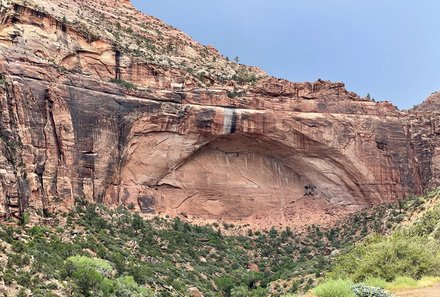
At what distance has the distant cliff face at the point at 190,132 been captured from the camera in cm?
4650

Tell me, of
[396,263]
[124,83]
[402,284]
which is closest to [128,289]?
[396,263]

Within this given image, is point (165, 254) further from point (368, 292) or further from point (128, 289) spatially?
point (368, 292)

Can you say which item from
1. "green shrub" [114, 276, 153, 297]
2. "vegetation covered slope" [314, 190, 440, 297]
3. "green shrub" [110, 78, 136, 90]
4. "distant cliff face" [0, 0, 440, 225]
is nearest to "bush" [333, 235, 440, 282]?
"vegetation covered slope" [314, 190, 440, 297]

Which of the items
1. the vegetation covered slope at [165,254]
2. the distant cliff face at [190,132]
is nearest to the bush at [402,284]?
the vegetation covered slope at [165,254]

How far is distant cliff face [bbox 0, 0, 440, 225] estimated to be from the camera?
1831 inches

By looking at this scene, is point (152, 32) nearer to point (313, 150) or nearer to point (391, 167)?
point (313, 150)

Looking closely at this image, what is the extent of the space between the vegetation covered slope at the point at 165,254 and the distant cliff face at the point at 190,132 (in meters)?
3.19

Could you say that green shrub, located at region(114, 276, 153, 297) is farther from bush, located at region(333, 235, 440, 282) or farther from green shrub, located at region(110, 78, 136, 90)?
green shrub, located at region(110, 78, 136, 90)

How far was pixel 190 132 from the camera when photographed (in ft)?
178

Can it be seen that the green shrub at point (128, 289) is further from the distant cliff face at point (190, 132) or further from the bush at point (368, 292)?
the bush at point (368, 292)

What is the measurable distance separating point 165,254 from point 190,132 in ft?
46.5

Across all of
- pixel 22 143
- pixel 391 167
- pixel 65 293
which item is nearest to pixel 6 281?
pixel 65 293

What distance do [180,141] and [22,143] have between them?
657 inches

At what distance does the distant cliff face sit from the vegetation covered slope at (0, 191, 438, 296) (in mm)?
3194
